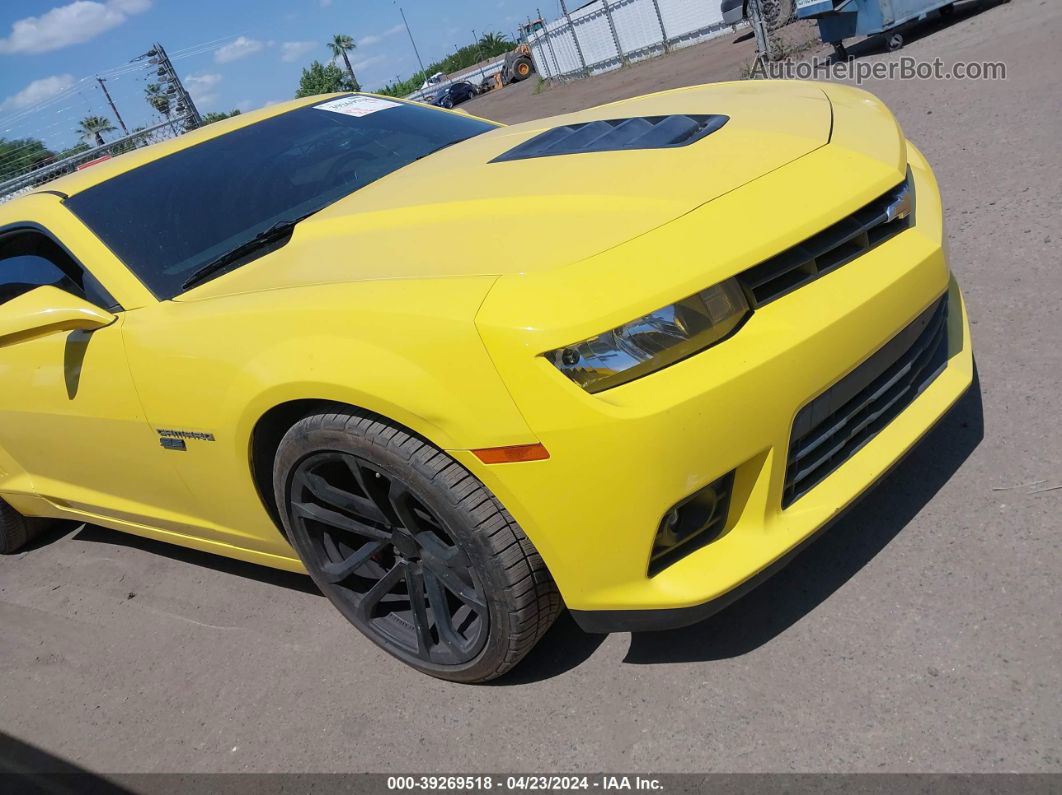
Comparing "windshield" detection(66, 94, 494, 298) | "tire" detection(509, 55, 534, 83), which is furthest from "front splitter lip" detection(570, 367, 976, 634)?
"tire" detection(509, 55, 534, 83)

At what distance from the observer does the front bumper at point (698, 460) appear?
1.66 m

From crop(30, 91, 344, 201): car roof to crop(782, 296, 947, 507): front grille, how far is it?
2540mm

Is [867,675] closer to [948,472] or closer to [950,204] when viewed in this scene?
[948,472]

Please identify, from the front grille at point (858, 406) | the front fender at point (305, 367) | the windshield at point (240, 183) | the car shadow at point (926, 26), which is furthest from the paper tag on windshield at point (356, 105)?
the car shadow at point (926, 26)

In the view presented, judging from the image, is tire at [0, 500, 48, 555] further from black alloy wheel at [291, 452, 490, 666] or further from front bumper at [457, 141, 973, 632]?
front bumper at [457, 141, 973, 632]

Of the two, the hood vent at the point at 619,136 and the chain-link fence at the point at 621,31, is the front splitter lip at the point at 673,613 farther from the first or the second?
the chain-link fence at the point at 621,31

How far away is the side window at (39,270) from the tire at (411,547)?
954 millimetres

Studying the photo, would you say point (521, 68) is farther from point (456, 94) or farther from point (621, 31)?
point (621, 31)

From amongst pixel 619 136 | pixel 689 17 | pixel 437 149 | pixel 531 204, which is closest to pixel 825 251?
pixel 531 204

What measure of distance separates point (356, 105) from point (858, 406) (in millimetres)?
2645

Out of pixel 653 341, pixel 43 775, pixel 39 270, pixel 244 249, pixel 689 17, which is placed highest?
pixel 39 270

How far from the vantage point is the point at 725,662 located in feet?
6.77

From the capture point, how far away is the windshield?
2.63 meters

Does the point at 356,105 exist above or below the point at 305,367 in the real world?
above
